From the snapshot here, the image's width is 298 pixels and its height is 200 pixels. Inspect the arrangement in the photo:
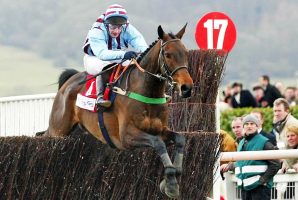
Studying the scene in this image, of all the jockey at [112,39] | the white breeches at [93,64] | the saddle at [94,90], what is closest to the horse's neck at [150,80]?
the jockey at [112,39]

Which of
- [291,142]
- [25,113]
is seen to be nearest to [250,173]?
[291,142]

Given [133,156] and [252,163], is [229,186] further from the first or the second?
[133,156]

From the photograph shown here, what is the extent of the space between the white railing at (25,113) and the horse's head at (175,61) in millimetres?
3845

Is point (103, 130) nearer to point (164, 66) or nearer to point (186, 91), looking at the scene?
point (164, 66)

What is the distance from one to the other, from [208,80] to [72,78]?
1561 millimetres

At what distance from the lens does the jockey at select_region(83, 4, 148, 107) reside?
1198 centimetres

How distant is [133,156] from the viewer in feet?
38.1

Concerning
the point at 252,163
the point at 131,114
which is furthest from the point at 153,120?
the point at 252,163

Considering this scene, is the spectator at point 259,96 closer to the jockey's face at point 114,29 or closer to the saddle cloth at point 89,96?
the saddle cloth at point 89,96

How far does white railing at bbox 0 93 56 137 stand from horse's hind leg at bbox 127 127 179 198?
3.55m

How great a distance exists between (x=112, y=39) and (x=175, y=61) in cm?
143

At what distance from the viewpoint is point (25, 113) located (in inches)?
598

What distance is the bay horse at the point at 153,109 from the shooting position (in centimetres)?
1086

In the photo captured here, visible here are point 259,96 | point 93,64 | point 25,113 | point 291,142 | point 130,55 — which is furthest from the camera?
point 259,96
